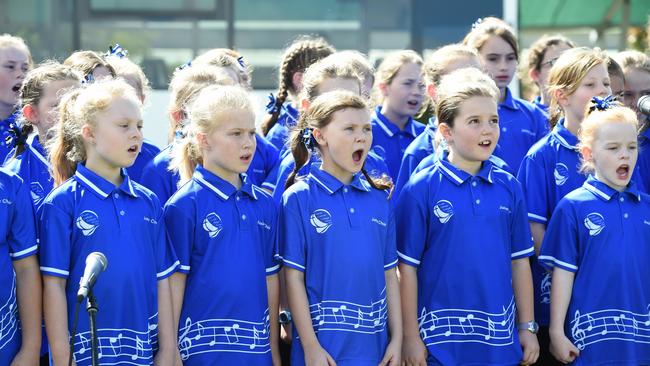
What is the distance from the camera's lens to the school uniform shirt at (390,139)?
592 centimetres

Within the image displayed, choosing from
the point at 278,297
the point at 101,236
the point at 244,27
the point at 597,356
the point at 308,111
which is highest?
the point at 244,27

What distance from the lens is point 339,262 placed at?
446cm

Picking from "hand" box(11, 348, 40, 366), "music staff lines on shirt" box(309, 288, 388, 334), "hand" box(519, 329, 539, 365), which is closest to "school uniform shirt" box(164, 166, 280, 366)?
"music staff lines on shirt" box(309, 288, 388, 334)

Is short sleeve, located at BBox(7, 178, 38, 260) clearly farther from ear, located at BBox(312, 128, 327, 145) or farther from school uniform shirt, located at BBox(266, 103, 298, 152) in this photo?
school uniform shirt, located at BBox(266, 103, 298, 152)

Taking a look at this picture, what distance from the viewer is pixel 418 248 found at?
470 cm

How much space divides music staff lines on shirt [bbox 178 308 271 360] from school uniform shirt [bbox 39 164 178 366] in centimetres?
21

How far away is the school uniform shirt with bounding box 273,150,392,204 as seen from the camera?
15.6ft

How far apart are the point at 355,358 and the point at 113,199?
1202 millimetres

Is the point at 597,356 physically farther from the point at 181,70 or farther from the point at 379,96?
the point at 181,70

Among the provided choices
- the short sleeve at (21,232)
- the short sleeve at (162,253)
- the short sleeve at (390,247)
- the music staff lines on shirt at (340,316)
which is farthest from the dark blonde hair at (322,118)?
the short sleeve at (21,232)

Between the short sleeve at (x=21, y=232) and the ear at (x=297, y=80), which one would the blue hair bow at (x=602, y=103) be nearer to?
the ear at (x=297, y=80)

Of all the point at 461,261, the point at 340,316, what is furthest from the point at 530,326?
the point at 340,316

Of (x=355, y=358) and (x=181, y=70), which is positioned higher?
(x=181, y=70)

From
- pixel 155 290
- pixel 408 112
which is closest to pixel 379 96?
pixel 408 112
